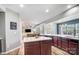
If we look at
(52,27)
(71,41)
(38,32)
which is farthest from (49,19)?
(71,41)

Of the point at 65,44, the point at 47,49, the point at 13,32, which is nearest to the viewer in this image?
the point at 13,32

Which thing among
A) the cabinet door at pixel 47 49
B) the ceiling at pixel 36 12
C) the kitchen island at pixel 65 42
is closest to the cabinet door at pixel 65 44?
the kitchen island at pixel 65 42

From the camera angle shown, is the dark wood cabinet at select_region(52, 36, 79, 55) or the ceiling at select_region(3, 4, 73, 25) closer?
the ceiling at select_region(3, 4, 73, 25)

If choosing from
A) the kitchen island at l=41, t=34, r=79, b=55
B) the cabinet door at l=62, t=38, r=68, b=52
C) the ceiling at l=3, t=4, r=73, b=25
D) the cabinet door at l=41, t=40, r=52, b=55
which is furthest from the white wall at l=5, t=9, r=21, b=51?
the cabinet door at l=62, t=38, r=68, b=52

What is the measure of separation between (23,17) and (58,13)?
0.74 m

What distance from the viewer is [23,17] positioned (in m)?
1.85

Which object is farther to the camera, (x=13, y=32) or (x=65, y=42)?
(x=65, y=42)

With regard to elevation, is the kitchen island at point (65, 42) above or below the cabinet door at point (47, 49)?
above

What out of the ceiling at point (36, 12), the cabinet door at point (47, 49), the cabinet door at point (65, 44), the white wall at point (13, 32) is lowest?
the cabinet door at point (47, 49)

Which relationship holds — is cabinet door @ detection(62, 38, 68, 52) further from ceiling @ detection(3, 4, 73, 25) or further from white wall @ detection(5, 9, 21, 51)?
white wall @ detection(5, 9, 21, 51)

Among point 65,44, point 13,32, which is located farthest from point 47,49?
point 13,32

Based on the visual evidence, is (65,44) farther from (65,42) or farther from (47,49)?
(47,49)

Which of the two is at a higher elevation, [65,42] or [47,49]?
[65,42]

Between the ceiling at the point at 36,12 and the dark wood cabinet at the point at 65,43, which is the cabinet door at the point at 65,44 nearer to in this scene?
the dark wood cabinet at the point at 65,43
